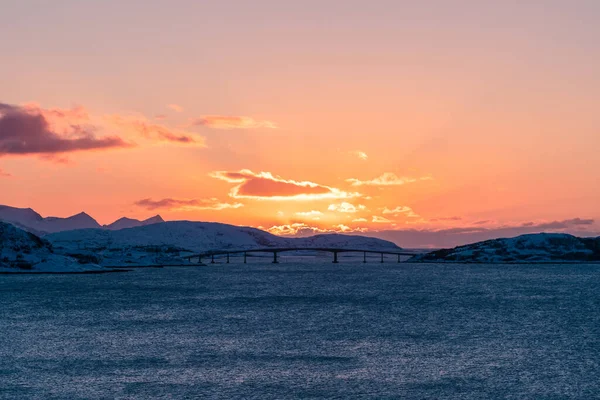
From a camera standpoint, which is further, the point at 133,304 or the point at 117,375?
the point at 133,304

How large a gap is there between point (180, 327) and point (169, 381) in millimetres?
27864

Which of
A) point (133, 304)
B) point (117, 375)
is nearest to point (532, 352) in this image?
point (117, 375)

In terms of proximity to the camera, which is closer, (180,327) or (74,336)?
(74,336)

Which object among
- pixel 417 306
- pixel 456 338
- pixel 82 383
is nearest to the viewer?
pixel 82 383

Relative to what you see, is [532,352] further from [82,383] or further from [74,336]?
[74,336]

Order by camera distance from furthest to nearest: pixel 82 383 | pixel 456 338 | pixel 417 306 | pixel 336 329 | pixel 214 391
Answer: pixel 417 306 < pixel 336 329 < pixel 456 338 < pixel 82 383 < pixel 214 391

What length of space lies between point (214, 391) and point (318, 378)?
626cm

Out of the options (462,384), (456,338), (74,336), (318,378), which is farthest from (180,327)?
(462,384)

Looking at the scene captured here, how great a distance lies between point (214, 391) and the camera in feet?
113

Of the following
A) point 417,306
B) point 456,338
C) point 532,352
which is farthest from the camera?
point 417,306

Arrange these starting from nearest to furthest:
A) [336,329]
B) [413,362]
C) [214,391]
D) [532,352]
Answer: [214,391] < [413,362] < [532,352] < [336,329]

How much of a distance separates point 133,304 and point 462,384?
65.9 m

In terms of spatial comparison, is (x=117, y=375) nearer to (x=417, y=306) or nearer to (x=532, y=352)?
(x=532, y=352)

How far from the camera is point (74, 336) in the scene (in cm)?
5756
